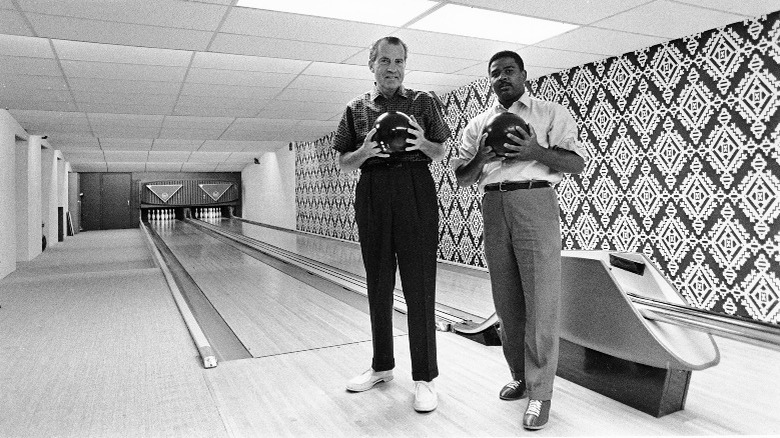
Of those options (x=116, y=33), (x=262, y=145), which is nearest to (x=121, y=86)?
(x=116, y=33)

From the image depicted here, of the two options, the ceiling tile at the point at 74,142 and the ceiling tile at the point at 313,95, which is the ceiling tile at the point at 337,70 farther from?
the ceiling tile at the point at 74,142

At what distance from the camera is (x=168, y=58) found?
465cm

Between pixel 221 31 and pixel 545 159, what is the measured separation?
285cm

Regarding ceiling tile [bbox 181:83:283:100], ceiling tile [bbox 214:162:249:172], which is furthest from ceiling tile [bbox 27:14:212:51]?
ceiling tile [bbox 214:162:249:172]

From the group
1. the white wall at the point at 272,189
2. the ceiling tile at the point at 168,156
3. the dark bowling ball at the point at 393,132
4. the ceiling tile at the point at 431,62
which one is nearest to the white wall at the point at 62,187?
the ceiling tile at the point at 168,156

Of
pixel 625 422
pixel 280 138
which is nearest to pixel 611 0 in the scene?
pixel 625 422

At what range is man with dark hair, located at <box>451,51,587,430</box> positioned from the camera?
6.21 ft

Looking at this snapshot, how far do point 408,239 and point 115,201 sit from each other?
18902 millimetres

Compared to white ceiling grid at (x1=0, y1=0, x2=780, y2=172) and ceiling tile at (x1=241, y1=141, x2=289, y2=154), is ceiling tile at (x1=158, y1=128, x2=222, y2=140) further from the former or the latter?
ceiling tile at (x1=241, y1=141, x2=289, y2=154)

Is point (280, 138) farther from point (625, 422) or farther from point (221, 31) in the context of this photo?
point (625, 422)

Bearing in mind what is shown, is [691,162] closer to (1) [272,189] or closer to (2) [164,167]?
(1) [272,189]

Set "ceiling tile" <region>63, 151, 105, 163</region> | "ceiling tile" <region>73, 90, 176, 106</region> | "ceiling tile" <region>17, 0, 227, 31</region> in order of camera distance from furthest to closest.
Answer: "ceiling tile" <region>63, 151, 105, 163</region> → "ceiling tile" <region>73, 90, 176, 106</region> → "ceiling tile" <region>17, 0, 227, 31</region>

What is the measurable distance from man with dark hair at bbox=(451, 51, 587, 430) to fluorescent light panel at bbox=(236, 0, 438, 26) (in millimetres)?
1713

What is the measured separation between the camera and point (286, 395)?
7.54 feet
